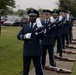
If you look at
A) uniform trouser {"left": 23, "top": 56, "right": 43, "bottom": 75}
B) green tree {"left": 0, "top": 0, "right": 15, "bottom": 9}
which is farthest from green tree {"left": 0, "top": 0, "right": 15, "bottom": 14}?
uniform trouser {"left": 23, "top": 56, "right": 43, "bottom": 75}

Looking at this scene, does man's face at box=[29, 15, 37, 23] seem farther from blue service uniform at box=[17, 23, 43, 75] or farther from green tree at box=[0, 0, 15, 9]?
green tree at box=[0, 0, 15, 9]

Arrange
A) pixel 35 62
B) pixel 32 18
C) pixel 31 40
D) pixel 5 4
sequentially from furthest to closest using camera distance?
pixel 5 4, pixel 35 62, pixel 31 40, pixel 32 18

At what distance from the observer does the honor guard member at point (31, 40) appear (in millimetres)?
7379

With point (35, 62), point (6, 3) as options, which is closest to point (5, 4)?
point (6, 3)

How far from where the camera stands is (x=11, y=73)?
978 centimetres

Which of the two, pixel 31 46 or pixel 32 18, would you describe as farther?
pixel 31 46

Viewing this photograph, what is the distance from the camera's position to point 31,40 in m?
7.56

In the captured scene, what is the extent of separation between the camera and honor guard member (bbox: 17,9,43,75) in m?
7.38

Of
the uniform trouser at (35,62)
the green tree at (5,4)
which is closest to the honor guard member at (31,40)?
the uniform trouser at (35,62)

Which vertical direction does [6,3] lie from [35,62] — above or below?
above

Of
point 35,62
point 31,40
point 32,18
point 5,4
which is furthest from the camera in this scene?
point 5,4

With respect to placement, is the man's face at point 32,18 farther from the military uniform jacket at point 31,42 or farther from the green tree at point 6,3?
the green tree at point 6,3

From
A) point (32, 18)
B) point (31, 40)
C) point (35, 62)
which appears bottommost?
point (35, 62)

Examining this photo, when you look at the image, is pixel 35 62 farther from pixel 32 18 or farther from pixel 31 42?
pixel 32 18
